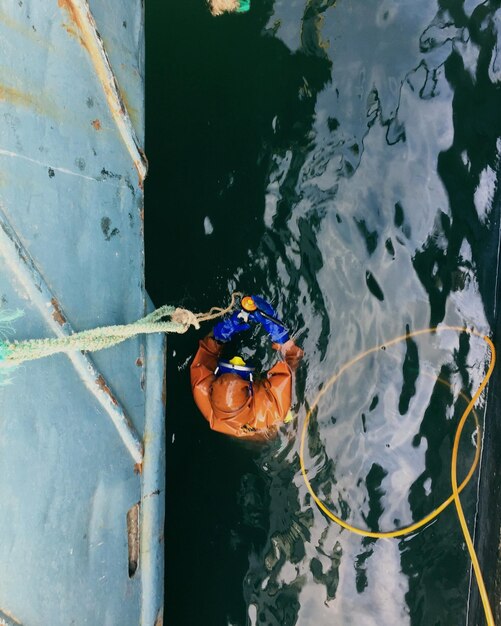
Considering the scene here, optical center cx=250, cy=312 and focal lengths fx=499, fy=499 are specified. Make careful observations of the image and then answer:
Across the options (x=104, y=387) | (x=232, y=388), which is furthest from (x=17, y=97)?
(x=232, y=388)

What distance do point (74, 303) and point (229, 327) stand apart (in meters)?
1.39

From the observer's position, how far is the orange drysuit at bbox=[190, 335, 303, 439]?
3.08 m

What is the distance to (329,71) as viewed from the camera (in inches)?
137

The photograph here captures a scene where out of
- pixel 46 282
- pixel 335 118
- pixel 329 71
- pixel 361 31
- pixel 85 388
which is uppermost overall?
pixel 361 31

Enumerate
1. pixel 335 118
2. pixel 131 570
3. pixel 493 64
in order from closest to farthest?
1. pixel 131 570
2. pixel 493 64
3. pixel 335 118

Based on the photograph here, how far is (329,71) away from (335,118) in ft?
1.10

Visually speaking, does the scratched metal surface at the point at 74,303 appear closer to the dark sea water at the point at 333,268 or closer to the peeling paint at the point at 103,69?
the peeling paint at the point at 103,69

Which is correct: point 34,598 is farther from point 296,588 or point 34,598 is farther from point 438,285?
point 438,285

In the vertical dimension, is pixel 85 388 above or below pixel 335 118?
below

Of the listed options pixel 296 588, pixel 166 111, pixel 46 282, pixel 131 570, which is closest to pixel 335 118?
pixel 166 111

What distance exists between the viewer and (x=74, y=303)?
7.22ft

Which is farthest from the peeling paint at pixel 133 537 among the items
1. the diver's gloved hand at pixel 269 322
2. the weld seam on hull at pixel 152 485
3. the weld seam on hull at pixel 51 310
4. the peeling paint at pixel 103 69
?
the peeling paint at pixel 103 69

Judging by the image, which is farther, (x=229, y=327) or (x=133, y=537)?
(x=229, y=327)

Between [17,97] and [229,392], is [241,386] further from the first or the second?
[17,97]
